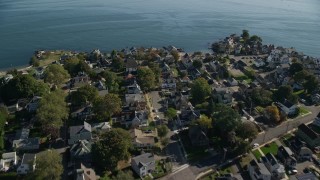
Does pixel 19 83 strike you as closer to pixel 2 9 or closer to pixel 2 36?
pixel 2 36

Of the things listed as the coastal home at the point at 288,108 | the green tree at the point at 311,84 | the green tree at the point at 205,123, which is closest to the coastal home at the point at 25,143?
the green tree at the point at 205,123

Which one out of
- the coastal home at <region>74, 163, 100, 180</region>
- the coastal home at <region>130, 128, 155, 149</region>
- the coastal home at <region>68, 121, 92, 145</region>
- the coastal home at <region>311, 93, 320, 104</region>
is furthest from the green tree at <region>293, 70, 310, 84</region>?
the coastal home at <region>74, 163, 100, 180</region>

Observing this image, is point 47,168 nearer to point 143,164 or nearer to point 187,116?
point 143,164

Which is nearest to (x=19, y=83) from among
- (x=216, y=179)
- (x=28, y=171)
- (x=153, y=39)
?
(x=28, y=171)

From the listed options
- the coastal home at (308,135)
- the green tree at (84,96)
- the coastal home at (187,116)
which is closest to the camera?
the coastal home at (308,135)

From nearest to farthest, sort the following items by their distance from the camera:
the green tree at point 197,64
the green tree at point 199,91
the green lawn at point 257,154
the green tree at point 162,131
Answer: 1. the green lawn at point 257,154
2. the green tree at point 162,131
3. the green tree at point 199,91
4. the green tree at point 197,64

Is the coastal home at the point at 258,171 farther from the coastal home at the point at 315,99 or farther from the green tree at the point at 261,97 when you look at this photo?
the coastal home at the point at 315,99

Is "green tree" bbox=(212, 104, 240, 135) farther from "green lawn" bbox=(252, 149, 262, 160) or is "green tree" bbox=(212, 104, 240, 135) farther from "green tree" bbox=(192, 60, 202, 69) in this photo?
"green tree" bbox=(192, 60, 202, 69)
